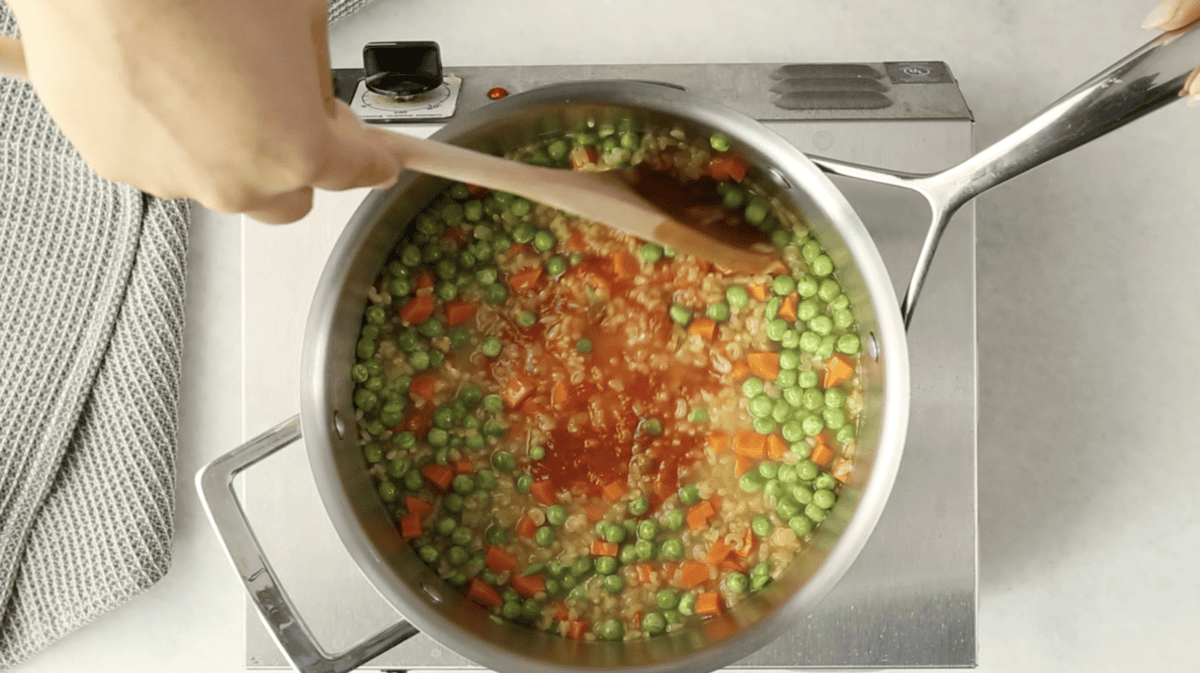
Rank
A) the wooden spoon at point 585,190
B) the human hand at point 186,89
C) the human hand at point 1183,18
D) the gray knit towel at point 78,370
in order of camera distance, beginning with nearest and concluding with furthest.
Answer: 1. the human hand at point 186,89
2. the wooden spoon at point 585,190
3. the human hand at point 1183,18
4. the gray knit towel at point 78,370

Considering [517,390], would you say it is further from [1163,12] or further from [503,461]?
[1163,12]

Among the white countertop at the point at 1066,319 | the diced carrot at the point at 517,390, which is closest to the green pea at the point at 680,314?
the diced carrot at the point at 517,390

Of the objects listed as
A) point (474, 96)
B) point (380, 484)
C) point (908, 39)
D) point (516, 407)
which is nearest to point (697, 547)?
point (516, 407)

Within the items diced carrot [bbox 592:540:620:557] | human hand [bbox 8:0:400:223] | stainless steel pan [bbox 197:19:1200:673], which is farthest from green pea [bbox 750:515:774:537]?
human hand [bbox 8:0:400:223]

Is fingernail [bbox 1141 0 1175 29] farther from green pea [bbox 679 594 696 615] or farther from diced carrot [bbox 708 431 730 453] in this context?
green pea [bbox 679 594 696 615]

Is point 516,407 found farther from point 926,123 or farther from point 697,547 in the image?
point 926,123

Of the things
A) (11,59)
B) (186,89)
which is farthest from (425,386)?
(186,89)

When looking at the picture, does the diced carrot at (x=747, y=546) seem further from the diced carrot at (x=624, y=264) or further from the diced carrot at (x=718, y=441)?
the diced carrot at (x=624, y=264)
